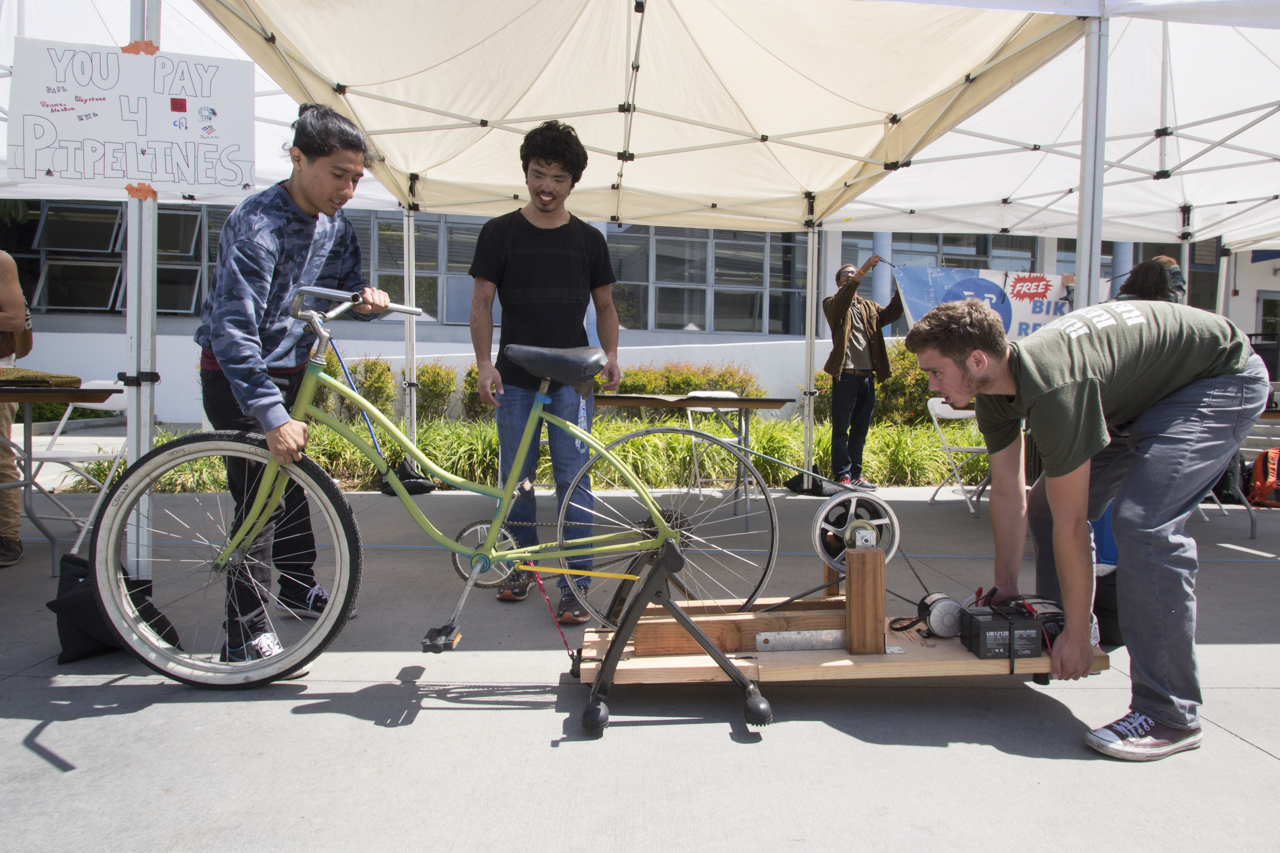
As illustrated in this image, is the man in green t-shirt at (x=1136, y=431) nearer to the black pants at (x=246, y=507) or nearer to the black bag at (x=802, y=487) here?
the black pants at (x=246, y=507)

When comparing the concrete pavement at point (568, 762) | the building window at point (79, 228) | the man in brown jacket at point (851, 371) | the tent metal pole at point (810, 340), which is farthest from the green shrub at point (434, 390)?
the building window at point (79, 228)

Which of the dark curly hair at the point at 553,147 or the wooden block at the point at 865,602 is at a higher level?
the dark curly hair at the point at 553,147

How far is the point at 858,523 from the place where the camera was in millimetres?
2426

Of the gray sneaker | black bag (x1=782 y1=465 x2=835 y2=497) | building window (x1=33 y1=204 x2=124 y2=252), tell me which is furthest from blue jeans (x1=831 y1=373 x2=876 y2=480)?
building window (x1=33 y1=204 x2=124 y2=252)

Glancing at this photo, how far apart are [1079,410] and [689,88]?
12.5 feet

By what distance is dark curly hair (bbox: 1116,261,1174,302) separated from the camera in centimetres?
367

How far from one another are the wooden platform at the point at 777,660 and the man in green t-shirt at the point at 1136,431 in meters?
0.21

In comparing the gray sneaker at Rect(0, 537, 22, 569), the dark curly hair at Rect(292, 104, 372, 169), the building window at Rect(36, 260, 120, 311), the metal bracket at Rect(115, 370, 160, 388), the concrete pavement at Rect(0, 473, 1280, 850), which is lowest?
the concrete pavement at Rect(0, 473, 1280, 850)

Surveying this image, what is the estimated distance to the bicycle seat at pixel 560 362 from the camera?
2.33 m

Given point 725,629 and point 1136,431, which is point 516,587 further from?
point 1136,431

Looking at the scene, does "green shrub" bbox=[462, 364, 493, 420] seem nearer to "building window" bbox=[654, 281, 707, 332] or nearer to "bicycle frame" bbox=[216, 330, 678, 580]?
"building window" bbox=[654, 281, 707, 332]

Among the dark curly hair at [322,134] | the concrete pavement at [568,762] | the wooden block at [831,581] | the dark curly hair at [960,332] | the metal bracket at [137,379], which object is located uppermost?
the dark curly hair at [322,134]

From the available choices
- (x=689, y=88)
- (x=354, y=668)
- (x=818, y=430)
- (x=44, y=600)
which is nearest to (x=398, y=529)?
(x=44, y=600)

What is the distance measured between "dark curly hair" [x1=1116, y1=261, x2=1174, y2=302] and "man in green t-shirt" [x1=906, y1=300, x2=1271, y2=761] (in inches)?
68.9
